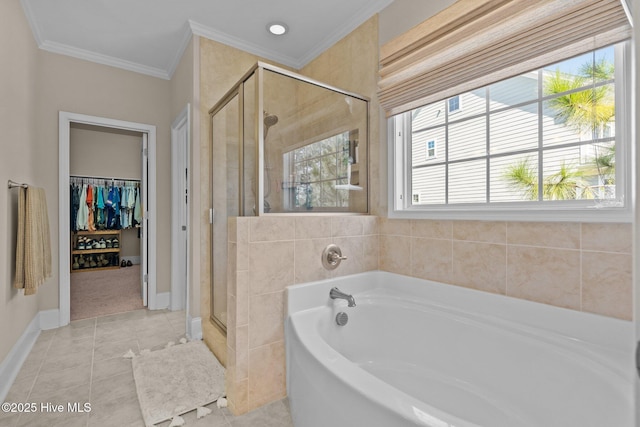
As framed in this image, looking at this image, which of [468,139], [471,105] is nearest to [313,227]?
[468,139]

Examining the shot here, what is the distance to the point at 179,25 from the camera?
246 cm

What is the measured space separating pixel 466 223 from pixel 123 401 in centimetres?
213

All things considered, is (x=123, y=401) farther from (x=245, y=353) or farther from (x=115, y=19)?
(x=115, y=19)

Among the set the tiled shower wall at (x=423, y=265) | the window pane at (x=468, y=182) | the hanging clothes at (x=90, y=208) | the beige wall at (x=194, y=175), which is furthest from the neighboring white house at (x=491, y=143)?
the hanging clothes at (x=90, y=208)


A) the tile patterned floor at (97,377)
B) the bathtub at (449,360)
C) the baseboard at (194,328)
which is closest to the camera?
the bathtub at (449,360)

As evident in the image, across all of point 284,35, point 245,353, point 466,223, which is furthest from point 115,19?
point 466,223

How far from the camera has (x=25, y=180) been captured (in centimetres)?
230

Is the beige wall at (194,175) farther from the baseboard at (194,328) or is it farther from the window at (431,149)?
the window at (431,149)

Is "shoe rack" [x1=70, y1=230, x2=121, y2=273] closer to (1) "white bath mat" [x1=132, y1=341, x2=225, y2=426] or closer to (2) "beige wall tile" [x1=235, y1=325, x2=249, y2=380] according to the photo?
(1) "white bath mat" [x1=132, y1=341, x2=225, y2=426]

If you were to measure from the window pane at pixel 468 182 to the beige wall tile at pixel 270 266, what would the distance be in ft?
3.43

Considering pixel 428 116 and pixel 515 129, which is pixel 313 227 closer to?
pixel 428 116

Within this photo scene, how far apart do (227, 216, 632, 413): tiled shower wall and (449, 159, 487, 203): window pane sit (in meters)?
0.19

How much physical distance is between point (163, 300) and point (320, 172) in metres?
2.40

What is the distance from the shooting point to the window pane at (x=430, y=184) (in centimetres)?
191
